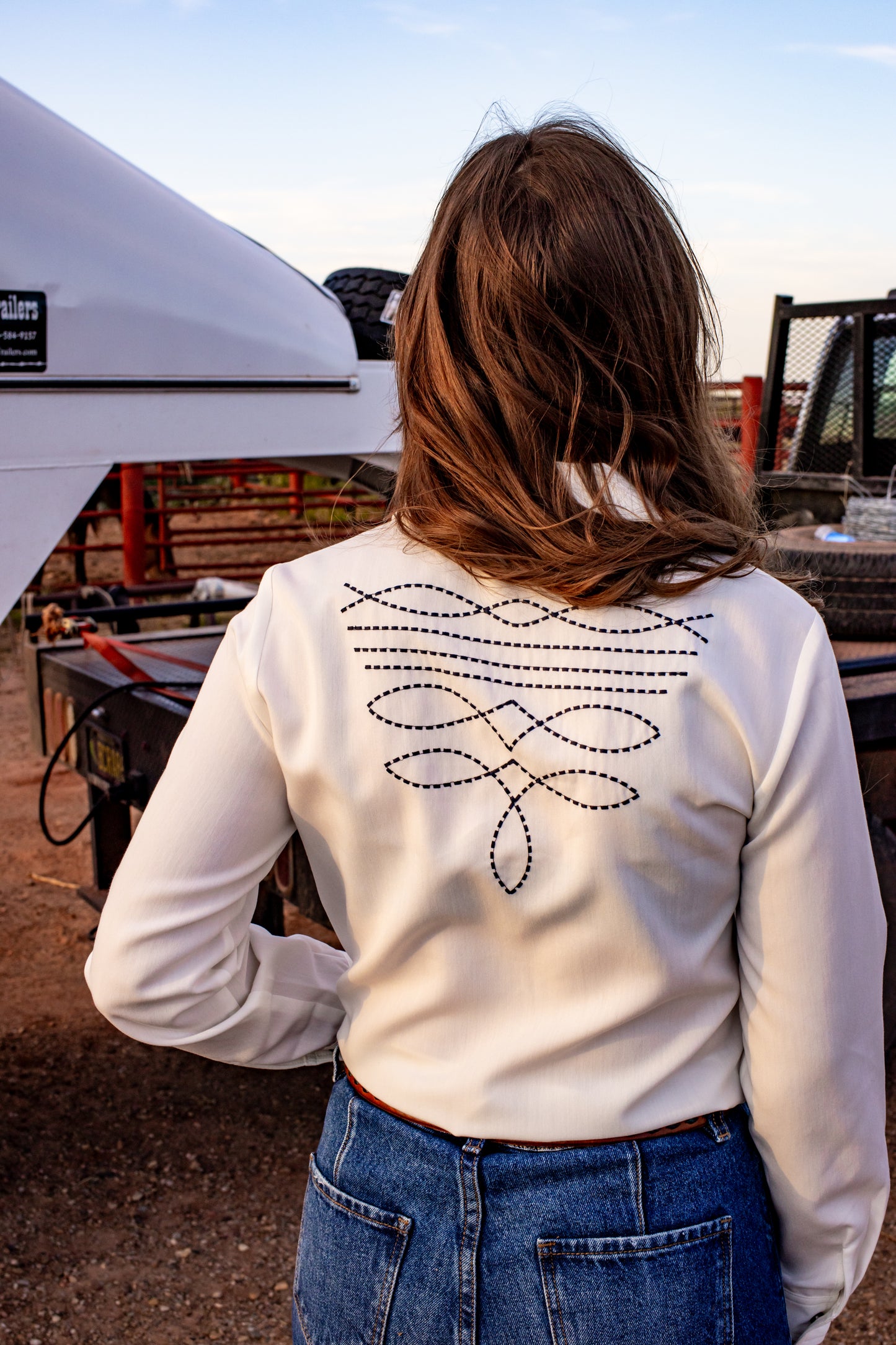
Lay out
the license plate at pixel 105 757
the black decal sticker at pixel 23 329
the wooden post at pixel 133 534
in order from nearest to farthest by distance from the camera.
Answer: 1. the black decal sticker at pixel 23 329
2. the license plate at pixel 105 757
3. the wooden post at pixel 133 534

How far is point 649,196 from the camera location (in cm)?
106

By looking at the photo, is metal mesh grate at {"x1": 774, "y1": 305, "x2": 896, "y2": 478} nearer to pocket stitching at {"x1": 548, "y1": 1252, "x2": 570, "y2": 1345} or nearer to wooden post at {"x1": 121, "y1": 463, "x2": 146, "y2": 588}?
wooden post at {"x1": 121, "y1": 463, "x2": 146, "y2": 588}

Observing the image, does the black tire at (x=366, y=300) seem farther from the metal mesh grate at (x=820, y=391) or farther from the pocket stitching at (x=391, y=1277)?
the pocket stitching at (x=391, y=1277)

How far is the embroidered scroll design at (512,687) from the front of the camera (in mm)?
1001

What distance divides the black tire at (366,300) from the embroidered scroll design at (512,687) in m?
2.81

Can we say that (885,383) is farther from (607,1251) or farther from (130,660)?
(607,1251)

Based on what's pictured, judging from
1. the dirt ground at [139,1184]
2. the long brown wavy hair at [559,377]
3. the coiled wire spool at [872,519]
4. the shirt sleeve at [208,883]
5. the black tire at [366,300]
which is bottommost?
the dirt ground at [139,1184]

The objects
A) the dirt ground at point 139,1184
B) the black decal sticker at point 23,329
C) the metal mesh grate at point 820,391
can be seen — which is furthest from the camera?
the metal mesh grate at point 820,391

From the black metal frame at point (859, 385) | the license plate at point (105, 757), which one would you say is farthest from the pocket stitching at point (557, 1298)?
the black metal frame at point (859, 385)

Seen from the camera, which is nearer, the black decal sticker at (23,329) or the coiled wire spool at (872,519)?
the black decal sticker at (23,329)

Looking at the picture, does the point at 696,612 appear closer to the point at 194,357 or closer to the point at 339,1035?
the point at 339,1035

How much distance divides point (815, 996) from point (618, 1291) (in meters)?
0.30

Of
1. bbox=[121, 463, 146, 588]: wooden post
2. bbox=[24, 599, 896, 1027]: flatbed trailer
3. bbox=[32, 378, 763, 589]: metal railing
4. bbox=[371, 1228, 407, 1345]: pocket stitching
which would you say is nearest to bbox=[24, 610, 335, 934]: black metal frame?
bbox=[24, 599, 896, 1027]: flatbed trailer

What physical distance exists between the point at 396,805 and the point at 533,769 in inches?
4.8
